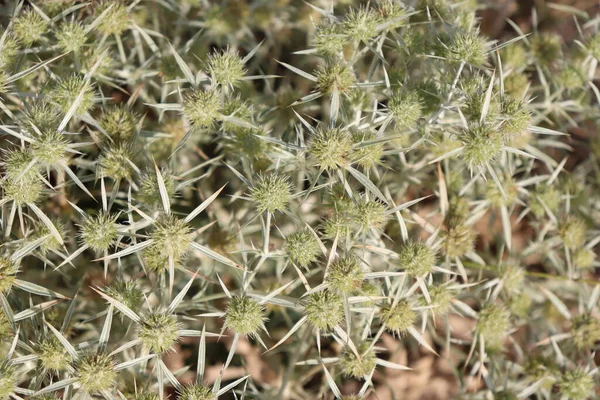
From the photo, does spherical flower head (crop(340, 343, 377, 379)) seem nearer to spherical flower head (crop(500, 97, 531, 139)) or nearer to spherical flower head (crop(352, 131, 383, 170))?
spherical flower head (crop(352, 131, 383, 170))

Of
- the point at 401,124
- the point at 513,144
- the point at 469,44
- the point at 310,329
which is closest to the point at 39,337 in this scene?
the point at 310,329

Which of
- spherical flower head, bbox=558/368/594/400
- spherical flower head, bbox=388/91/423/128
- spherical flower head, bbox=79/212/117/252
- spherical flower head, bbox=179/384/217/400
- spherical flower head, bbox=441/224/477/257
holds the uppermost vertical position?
spherical flower head, bbox=388/91/423/128

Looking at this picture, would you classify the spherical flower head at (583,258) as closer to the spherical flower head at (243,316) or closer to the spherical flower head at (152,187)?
the spherical flower head at (243,316)

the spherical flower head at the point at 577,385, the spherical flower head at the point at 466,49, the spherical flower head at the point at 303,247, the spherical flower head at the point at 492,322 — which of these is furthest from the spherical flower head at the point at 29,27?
the spherical flower head at the point at 577,385

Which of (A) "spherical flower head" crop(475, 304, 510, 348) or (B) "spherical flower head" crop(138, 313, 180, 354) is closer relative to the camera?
(B) "spherical flower head" crop(138, 313, 180, 354)

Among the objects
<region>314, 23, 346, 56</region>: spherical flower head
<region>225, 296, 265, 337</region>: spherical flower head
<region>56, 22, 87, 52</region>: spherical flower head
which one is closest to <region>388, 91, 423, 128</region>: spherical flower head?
<region>314, 23, 346, 56</region>: spherical flower head
